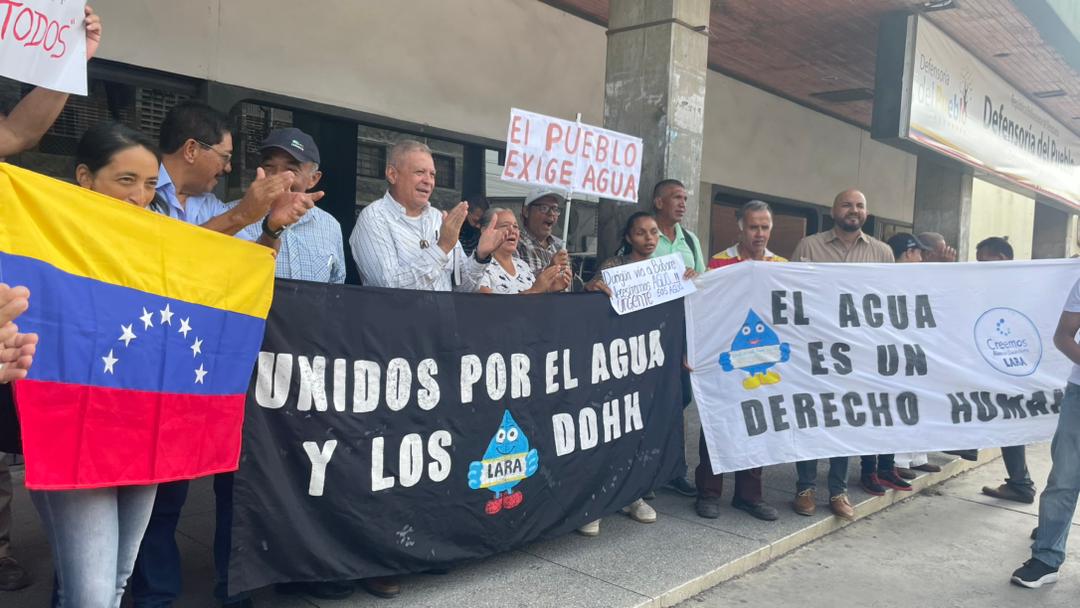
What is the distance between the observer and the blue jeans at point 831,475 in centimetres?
479

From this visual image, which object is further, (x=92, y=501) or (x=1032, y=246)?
(x=1032, y=246)

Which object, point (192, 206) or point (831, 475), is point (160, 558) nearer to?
point (192, 206)

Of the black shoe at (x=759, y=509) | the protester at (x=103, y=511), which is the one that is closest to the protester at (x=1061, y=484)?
the black shoe at (x=759, y=509)

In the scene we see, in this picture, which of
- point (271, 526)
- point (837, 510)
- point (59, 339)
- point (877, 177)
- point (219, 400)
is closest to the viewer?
point (59, 339)

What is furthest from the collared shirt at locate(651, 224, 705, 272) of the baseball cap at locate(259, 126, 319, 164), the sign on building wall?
the sign on building wall

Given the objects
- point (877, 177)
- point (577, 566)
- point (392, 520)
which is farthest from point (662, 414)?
point (877, 177)

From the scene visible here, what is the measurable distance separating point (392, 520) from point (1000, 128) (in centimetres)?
1079

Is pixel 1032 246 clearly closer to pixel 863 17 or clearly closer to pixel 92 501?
pixel 863 17

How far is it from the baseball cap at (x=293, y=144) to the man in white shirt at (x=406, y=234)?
38 cm

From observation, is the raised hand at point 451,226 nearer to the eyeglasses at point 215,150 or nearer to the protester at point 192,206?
the protester at point 192,206

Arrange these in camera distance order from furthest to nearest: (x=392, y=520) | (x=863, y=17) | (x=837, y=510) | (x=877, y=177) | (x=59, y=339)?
(x=877, y=177) → (x=863, y=17) → (x=837, y=510) → (x=392, y=520) → (x=59, y=339)

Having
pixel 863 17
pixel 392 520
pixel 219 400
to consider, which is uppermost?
pixel 863 17

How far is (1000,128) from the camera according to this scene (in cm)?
1062

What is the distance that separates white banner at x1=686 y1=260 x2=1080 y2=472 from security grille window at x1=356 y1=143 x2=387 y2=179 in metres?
3.57
